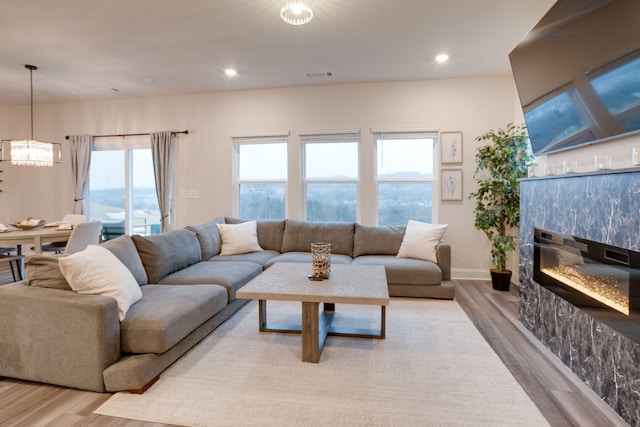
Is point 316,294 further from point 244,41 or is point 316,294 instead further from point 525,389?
point 244,41

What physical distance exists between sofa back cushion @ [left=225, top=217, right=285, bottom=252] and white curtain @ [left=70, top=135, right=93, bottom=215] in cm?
325

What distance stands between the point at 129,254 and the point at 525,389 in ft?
9.73

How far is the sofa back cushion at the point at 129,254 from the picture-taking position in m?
2.62

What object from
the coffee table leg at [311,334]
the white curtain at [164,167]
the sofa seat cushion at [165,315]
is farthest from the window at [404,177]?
the white curtain at [164,167]

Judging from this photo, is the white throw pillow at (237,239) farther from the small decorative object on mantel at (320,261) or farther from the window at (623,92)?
the window at (623,92)

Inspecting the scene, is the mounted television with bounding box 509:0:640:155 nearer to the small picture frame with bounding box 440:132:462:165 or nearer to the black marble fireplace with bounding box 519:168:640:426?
the black marble fireplace with bounding box 519:168:640:426

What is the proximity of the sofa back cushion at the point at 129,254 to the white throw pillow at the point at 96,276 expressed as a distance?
389mm

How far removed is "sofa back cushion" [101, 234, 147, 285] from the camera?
8.59 ft

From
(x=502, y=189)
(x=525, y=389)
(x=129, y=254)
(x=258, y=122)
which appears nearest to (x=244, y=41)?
(x=258, y=122)

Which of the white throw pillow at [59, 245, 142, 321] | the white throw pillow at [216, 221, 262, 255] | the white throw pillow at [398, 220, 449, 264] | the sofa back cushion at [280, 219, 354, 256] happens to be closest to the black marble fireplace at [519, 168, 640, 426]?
the white throw pillow at [398, 220, 449, 264]

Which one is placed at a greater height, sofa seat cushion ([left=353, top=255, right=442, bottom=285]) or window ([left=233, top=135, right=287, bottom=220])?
window ([left=233, top=135, right=287, bottom=220])

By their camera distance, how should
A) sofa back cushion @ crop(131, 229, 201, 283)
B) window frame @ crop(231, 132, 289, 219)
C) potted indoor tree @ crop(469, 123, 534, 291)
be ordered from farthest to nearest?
window frame @ crop(231, 132, 289, 219) < potted indoor tree @ crop(469, 123, 534, 291) < sofa back cushion @ crop(131, 229, 201, 283)

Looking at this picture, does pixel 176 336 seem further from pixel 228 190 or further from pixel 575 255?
pixel 228 190

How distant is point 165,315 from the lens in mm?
2127
